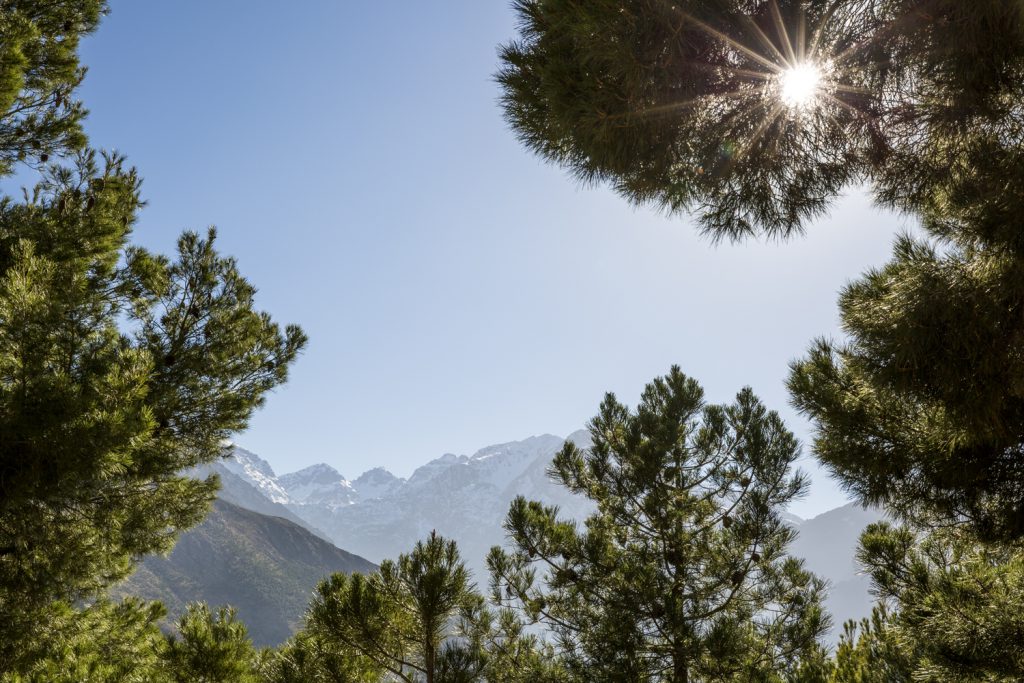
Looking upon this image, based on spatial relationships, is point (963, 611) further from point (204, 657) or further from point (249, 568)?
point (249, 568)

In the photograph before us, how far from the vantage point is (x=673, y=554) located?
7.52 metres

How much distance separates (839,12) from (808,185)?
1.40m

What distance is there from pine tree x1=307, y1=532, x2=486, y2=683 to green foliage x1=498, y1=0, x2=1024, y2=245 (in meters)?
4.14

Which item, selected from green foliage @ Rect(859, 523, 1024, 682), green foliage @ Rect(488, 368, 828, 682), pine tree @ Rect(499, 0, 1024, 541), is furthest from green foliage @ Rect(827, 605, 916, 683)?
pine tree @ Rect(499, 0, 1024, 541)

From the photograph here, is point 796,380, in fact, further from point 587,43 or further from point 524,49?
point 524,49

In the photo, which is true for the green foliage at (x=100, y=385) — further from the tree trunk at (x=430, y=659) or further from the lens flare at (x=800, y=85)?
the lens flare at (x=800, y=85)

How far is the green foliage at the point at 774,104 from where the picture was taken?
9.16 feet

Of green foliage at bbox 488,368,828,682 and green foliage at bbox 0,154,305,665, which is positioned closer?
green foliage at bbox 0,154,305,665

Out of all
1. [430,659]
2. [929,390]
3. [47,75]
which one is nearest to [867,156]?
[929,390]

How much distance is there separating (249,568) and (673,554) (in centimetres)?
17096

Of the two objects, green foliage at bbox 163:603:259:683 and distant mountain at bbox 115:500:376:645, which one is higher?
green foliage at bbox 163:603:259:683

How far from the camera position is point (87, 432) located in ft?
11.8

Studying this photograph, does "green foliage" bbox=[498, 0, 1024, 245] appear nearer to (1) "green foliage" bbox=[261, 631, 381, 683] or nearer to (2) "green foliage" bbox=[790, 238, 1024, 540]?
(2) "green foliage" bbox=[790, 238, 1024, 540]

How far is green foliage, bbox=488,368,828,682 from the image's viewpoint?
656cm
